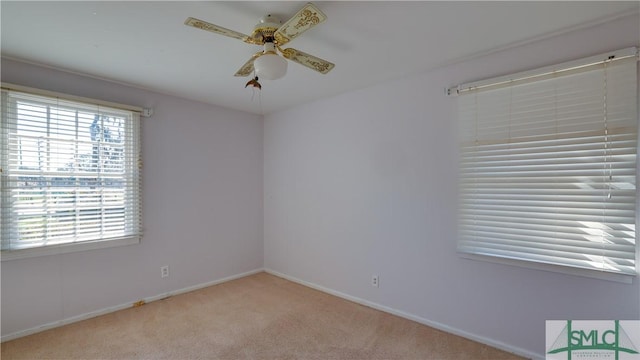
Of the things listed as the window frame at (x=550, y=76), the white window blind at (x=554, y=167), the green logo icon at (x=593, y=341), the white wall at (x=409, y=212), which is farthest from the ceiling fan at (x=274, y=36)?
the green logo icon at (x=593, y=341)

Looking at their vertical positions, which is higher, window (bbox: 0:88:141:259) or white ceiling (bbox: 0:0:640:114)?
white ceiling (bbox: 0:0:640:114)

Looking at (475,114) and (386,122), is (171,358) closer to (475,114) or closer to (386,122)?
(386,122)

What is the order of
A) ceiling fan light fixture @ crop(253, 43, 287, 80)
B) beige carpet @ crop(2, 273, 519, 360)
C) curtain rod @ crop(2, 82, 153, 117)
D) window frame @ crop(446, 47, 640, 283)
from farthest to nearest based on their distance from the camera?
curtain rod @ crop(2, 82, 153, 117)
beige carpet @ crop(2, 273, 519, 360)
window frame @ crop(446, 47, 640, 283)
ceiling fan light fixture @ crop(253, 43, 287, 80)

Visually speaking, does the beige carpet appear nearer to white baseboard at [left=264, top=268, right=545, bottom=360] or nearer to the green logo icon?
white baseboard at [left=264, top=268, right=545, bottom=360]

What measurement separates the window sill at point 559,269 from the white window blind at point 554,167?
30 millimetres

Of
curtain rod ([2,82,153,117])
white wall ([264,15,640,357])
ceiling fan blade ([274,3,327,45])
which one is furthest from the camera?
curtain rod ([2,82,153,117])

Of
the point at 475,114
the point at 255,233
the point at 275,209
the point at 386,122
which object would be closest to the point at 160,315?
the point at 255,233

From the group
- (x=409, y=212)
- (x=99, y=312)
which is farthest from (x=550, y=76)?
(x=99, y=312)

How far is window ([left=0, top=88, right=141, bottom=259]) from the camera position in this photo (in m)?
2.35

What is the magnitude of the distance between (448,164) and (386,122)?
77 centimetres

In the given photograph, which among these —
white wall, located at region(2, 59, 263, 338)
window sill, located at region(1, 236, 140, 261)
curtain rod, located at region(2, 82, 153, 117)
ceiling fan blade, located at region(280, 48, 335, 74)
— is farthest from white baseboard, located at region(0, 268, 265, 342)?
ceiling fan blade, located at region(280, 48, 335, 74)

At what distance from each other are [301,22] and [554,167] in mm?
2035

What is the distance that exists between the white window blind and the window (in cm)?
336

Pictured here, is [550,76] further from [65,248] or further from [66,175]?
[65,248]
